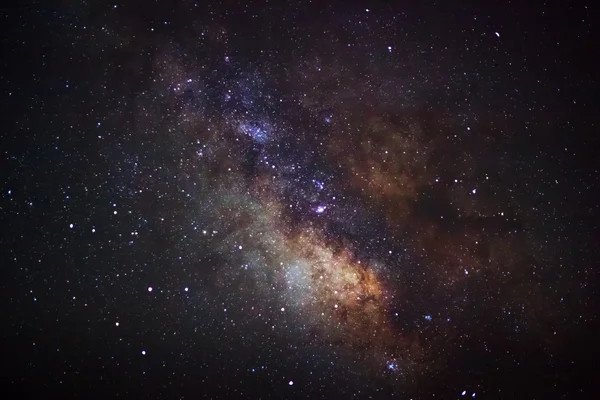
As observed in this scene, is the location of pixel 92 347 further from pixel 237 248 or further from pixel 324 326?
pixel 324 326

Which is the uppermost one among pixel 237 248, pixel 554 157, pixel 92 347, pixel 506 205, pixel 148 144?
pixel 554 157

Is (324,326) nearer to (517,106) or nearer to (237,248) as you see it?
(237,248)

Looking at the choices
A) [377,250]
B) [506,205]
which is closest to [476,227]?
[506,205]

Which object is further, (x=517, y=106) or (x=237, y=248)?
(x=517, y=106)

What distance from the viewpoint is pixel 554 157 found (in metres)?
3.05

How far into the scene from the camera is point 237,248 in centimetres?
255

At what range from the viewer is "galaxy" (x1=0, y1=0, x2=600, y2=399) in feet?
7.80

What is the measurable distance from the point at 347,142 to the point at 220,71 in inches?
40.0

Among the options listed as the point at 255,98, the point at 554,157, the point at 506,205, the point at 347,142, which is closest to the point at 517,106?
the point at 554,157

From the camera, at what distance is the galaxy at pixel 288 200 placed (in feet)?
7.80

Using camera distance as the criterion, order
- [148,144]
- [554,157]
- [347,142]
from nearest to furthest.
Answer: [148,144] → [347,142] → [554,157]

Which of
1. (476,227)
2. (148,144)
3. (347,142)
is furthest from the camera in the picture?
(476,227)

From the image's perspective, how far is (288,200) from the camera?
8.45ft

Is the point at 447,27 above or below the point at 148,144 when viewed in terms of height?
above
